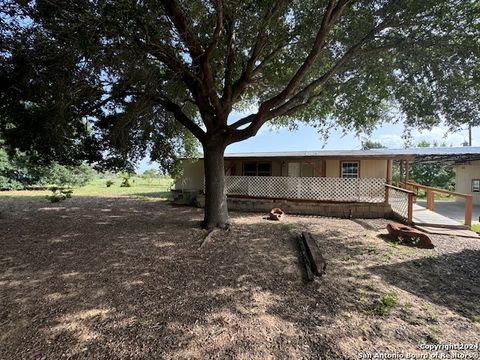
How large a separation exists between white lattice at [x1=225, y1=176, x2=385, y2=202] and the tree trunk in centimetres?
279

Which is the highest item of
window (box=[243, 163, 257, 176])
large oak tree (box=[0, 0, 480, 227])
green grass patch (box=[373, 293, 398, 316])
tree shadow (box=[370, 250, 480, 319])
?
large oak tree (box=[0, 0, 480, 227])

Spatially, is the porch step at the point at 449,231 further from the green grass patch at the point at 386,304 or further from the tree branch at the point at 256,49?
the tree branch at the point at 256,49

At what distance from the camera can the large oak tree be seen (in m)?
4.79

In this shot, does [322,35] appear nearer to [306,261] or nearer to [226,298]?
[306,261]

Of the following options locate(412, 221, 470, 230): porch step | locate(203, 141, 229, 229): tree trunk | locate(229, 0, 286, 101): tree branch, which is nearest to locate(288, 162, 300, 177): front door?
locate(412, 221, 470, 230): porch step

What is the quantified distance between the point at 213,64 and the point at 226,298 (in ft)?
20.5

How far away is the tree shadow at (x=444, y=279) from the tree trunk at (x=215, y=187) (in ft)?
13.1

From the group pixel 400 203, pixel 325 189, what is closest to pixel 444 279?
pixel 400 203

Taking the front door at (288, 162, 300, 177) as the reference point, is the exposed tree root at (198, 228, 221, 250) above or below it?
below

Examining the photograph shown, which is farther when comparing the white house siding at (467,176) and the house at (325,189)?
the white house siding at (467,176)

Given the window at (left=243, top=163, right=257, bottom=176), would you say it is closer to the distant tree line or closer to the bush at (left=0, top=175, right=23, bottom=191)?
the distant tree line

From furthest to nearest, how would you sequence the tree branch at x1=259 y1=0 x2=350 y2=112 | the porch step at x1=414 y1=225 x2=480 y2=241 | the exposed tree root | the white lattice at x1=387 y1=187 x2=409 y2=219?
the white lattice at x1=387 y1=187 x2=409 y2=219 < the porch step at x1=414 y1=225 x2=480 y2=241 < the exposed tree root < the tree branch at x1=259 y1=0 x2=350 y2=112

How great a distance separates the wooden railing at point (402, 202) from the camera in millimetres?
8297

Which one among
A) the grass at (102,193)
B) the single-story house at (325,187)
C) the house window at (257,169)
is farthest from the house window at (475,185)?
the grass at (102,193)
